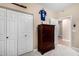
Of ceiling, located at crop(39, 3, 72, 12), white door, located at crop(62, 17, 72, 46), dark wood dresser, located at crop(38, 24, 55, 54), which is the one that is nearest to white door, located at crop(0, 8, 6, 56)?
ceiling, located at crop(39, 3, 72, 12)

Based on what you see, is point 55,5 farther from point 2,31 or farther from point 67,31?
point 2,31

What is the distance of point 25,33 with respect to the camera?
2.47m

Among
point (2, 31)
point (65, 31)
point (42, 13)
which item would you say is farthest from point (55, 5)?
point (2, 31)

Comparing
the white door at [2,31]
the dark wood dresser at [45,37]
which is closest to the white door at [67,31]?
the dark wood dresser at [45,37]

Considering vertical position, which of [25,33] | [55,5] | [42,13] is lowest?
[25,33]

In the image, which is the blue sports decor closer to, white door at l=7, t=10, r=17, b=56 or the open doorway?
the open doorway

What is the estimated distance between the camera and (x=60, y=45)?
9.02 ft

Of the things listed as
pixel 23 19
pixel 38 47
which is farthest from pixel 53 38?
pixel 23 19

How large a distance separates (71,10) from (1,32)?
2.00 meters

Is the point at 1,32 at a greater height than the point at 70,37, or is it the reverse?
the point at 1,32

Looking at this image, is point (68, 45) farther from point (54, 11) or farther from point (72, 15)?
point (54, 11)

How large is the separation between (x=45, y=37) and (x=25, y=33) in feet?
2.53

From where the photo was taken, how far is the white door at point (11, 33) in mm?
2148

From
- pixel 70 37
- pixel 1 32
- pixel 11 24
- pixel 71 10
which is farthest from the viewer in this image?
pixel 70 37
